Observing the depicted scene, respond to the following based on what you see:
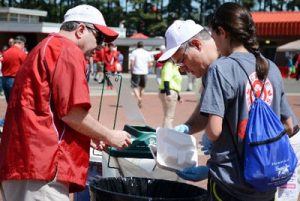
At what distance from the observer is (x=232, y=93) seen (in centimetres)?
250

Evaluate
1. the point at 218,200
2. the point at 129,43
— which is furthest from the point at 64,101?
the point at 129,43

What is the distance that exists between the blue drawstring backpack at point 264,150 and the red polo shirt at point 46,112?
75cm

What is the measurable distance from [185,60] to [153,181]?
0.69 metres

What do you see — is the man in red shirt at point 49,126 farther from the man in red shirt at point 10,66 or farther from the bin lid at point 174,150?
the man in red shirt at point 10,66

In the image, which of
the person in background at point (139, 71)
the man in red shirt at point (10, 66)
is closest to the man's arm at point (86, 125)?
the man in red shirt at point (10, 66)

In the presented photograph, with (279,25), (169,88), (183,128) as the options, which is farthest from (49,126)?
(279,25)

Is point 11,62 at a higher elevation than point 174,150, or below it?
below

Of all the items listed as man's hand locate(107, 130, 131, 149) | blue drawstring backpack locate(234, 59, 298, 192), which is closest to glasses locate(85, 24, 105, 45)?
man's hand locate(107, 130, 131, 149)

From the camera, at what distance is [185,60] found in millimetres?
2920

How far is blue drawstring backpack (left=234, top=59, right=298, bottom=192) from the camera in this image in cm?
246

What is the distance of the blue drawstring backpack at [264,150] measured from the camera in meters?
2.46

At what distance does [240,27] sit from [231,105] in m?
0.35

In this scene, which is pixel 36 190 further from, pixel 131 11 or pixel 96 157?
pixel 131 11

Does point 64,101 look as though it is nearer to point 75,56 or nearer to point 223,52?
point 75,56
